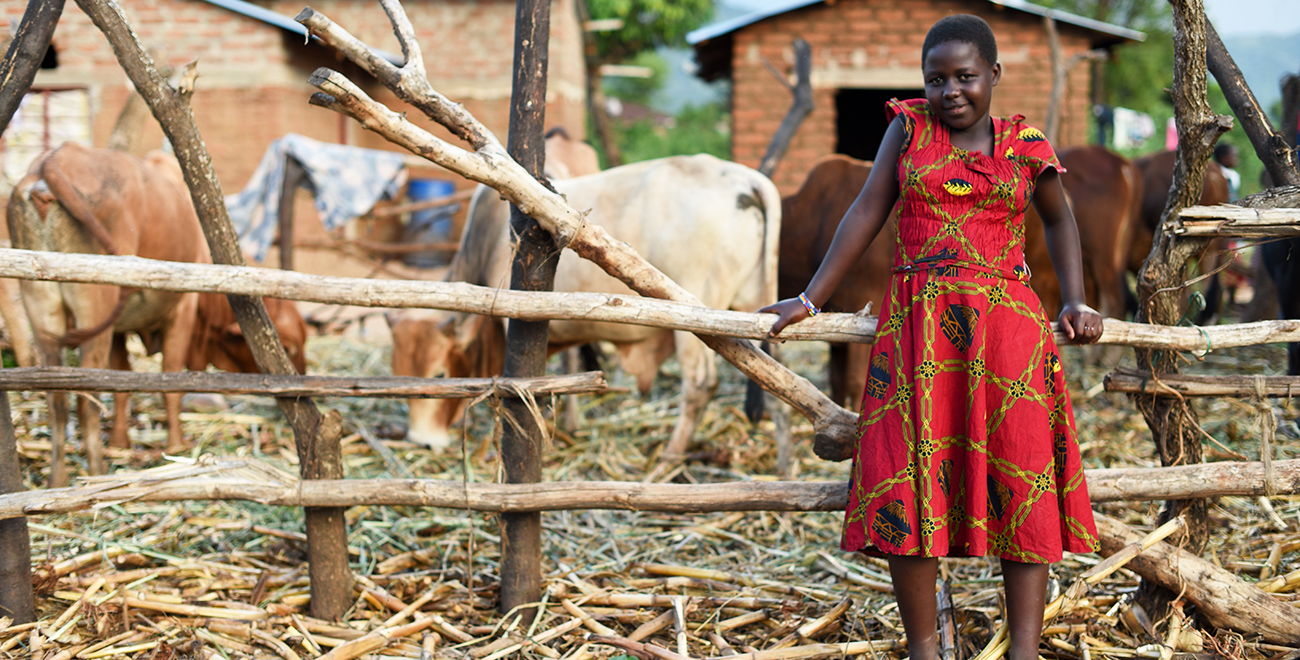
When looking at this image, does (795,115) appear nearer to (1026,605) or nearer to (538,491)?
(538,491)

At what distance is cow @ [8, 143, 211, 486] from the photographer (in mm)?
4027

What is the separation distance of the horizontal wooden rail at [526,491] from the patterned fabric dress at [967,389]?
465 millimetres

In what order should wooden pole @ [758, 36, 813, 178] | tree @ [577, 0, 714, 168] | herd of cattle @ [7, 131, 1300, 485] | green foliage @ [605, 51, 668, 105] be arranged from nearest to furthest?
herd of cattle @ [7, 131, 1300, 485]
wooden pole @ [758, 36, 813, 178]
tree @ [577, 0, 714, 168]
green foliage @ [605, 51, 668, 105]

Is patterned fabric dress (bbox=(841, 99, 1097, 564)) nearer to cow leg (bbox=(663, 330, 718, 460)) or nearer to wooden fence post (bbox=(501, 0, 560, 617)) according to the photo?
wooden fence post (bbox=(501, 0, 560, 617))

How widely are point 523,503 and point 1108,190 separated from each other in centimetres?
567

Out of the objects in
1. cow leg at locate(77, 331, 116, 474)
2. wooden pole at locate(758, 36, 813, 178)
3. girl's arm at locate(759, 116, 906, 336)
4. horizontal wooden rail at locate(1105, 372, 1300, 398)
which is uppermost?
wooden pole at locate(758, 36, 813, 178)

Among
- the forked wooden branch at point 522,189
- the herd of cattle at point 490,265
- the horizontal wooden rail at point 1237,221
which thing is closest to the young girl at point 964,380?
the forked wooden branch at point 522,189

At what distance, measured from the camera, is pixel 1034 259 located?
5.28 meters

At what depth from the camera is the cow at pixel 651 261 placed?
4.46 metres

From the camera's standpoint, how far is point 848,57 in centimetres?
919

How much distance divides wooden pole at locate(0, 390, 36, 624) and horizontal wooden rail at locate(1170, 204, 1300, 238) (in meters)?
3.62

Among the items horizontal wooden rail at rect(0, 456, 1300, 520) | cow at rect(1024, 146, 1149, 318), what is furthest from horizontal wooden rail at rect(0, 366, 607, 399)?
cow at rect(1024, 146, 1149, 318)

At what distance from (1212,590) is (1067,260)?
1.10 m

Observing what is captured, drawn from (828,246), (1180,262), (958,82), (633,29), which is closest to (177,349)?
(828,246)
